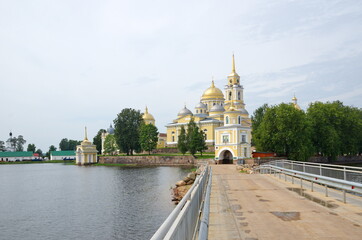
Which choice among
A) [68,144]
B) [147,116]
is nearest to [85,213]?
[147,116]

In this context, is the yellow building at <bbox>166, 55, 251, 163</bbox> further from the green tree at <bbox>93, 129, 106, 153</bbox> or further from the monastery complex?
the green tree at <bbox>93, 129, 106, 153</bbox>

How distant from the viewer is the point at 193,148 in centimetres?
7781

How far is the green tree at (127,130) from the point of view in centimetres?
9725

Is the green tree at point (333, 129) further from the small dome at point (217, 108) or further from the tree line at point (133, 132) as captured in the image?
the tree line at point (133, 132)

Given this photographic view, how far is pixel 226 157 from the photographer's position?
66.4 meters

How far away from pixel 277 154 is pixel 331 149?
45.3ft

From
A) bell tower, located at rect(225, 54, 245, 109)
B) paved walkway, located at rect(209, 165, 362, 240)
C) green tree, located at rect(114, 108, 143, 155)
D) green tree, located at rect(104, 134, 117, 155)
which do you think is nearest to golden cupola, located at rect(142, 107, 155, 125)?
green tree, located at rect(104, 134, 117, 155)

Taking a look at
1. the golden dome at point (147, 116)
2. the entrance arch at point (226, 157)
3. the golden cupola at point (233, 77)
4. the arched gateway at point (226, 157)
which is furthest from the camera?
the golden dome at point (147, 116)

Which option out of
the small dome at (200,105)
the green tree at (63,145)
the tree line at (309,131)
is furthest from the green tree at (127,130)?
the green tree at (63,145)

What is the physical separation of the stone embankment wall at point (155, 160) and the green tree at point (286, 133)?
25.5 metres

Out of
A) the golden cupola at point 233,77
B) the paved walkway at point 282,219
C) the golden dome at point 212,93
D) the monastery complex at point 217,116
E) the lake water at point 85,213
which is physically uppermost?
the golden cupola at point 233,77

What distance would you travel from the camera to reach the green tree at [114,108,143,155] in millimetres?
97250

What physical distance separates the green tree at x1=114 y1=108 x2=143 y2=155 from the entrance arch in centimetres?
3779

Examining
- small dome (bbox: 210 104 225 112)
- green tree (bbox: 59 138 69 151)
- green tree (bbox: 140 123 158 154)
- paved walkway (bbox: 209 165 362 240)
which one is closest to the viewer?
paved walkway (bbox: 209 165 362 240)
